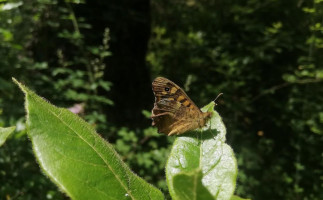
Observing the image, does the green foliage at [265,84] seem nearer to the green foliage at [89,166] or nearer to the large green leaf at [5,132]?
the green foliage at [89,166]

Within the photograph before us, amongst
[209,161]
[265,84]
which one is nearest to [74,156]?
[209,161]

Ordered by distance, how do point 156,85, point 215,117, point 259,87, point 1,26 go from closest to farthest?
point 215,117, point 156,85, point 1,26, point 259,87

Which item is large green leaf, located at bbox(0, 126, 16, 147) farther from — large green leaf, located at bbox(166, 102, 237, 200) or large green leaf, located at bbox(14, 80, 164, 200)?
large green leaf, located at bbox(166, 102, 237, 200)

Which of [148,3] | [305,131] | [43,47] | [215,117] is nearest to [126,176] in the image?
[215,117]

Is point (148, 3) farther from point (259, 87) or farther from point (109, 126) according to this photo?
point (259, 87)

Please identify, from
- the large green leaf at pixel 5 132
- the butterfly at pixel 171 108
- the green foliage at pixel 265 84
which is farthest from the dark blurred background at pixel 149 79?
the large green leaf at pixel 5 132
